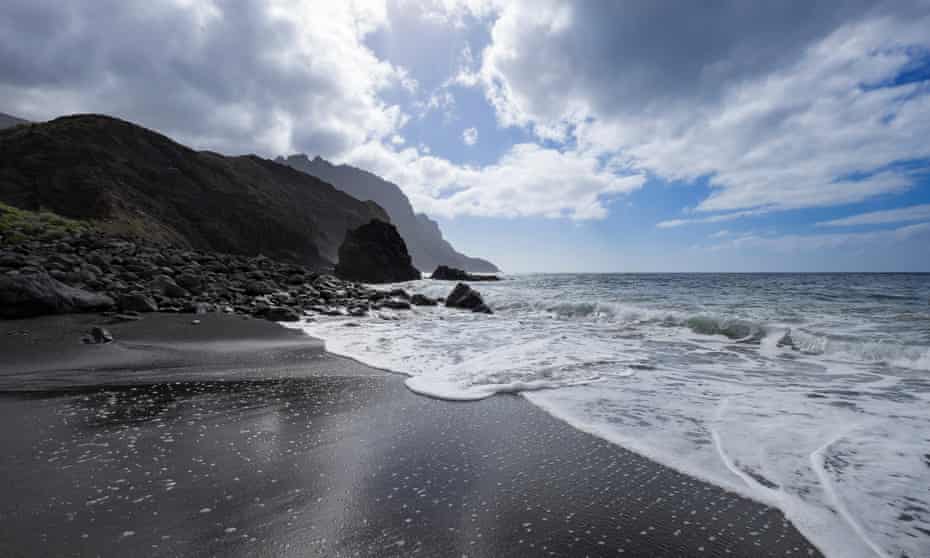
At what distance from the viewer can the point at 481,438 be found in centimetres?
336

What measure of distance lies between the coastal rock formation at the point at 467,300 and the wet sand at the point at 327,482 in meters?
13.0

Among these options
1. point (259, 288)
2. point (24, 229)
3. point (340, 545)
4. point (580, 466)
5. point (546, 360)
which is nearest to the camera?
point (340, 545)

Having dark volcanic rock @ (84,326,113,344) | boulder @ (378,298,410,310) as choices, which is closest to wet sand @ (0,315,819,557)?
dark volcanic rock @ (84,326,113,344)

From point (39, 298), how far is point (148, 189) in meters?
50.8

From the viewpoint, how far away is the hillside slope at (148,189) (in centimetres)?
3581

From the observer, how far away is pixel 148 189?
1871 inches

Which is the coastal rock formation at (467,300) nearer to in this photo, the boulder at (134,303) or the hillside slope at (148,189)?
the boulder at (134,303)

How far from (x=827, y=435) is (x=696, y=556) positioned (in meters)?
2.81

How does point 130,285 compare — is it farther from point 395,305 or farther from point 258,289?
point 395,305

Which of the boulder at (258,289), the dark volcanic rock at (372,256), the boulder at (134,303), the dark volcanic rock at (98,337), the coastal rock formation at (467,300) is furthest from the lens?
the dark volcanic rock at (372,256)

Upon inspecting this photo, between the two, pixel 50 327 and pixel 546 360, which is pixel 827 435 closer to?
pixel 546 360

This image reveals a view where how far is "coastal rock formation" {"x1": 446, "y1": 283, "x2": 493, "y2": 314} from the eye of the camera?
1761 cm

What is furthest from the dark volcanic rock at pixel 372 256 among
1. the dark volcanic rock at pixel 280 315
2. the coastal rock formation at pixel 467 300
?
the dark volcanic rock at pixel 280 315

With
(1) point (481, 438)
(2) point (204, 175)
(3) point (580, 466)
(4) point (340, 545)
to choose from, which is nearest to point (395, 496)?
(4) point (340, 545)
